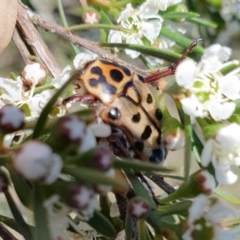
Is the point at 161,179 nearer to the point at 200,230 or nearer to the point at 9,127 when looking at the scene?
the point at 200,230

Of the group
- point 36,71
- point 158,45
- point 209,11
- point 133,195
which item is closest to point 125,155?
point 133,195

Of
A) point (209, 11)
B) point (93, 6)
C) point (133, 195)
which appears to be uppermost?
point (93, 6)

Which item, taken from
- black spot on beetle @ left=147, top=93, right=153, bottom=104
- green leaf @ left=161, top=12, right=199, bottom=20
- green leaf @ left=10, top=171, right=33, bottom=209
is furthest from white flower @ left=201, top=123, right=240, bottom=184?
green leaf @ left=161, top=12, right=199, bottom=20

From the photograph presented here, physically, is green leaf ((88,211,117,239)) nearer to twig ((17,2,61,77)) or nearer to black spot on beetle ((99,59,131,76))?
black spot on beetle ((99,59,131,76))

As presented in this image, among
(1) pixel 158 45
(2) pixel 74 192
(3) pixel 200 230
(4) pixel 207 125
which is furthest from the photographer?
(1) pixel 158 45

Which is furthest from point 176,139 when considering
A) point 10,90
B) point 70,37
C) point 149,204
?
point 70,37

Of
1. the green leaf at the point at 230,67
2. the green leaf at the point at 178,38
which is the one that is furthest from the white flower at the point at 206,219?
the green leaf at the point at 178,38
